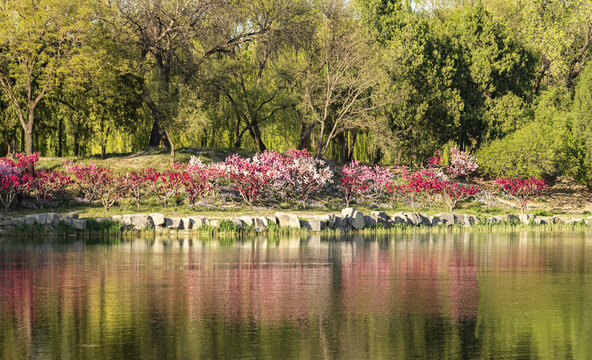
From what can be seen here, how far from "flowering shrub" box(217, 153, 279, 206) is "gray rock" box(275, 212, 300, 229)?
21.8 feet

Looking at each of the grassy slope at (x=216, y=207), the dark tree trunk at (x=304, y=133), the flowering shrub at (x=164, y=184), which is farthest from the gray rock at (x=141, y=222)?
the dark tree trunk at (x=304, y=133)

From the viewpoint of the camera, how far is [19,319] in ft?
45.3

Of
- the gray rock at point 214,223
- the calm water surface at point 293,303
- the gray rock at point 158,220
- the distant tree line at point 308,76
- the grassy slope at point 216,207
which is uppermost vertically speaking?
the distant tree line at point 308,76

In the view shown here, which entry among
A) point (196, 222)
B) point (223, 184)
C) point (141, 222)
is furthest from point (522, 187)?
point (141, 222)

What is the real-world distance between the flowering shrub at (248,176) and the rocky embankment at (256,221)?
6.29 m

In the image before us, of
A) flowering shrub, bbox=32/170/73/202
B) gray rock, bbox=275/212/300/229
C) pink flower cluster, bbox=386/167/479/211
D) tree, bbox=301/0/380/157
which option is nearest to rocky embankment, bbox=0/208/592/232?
gray rock, bbox=275/212/300/229

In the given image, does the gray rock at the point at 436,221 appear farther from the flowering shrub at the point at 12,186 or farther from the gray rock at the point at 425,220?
the flowering shrub at the point at 12,186

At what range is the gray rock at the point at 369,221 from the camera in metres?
37.8

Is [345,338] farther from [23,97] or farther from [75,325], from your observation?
[23,97]

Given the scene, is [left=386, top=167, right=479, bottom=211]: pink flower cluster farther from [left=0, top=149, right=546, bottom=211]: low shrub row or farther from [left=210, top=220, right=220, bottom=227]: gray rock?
[left=210, top=220, right=220, bottom=227]: gray rock

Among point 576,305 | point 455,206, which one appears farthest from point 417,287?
point 455,206

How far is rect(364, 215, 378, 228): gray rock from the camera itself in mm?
37750

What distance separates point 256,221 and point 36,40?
19163 millimetres

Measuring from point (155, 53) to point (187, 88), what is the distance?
3916 millimetres
